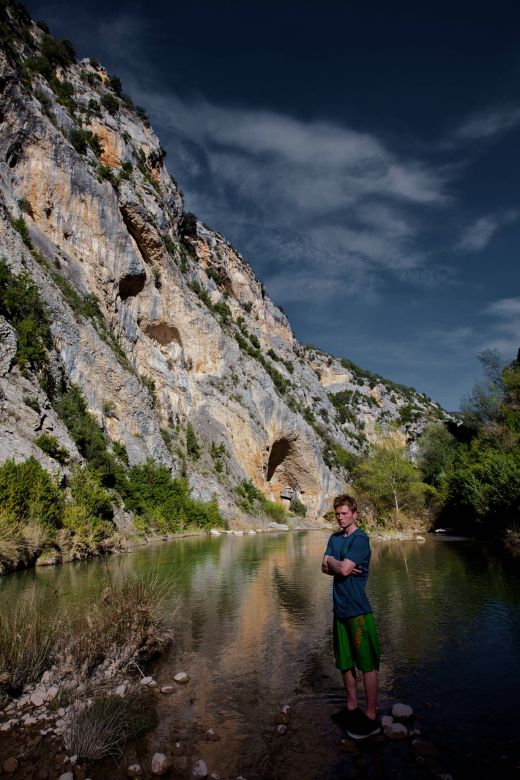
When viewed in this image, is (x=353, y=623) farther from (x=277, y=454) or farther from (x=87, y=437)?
(x=277, y=454)

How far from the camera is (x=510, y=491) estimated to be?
66.3ft

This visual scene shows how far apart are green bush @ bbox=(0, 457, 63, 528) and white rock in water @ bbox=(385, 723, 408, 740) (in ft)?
42.7

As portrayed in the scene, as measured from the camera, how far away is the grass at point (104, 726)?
3.92m

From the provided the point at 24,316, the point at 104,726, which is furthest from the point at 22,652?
the point at 24,316

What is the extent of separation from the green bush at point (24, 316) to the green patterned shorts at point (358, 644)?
21392 millimetres

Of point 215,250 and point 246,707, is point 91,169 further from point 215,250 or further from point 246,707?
point 246,707

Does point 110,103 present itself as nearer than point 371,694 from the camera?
No

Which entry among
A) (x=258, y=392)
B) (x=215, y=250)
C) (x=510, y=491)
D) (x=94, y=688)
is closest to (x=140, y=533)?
(x=510, y=491)

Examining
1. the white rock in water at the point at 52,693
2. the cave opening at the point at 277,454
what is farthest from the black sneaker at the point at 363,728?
the cave opening at the point at 277,454

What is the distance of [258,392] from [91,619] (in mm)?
47710

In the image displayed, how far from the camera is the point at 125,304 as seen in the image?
40.5 m

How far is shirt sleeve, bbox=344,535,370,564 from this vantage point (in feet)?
14.6

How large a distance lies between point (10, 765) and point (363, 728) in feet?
9.80

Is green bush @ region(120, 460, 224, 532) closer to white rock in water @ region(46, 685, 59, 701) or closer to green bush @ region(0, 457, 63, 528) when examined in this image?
green bush @ region(0, 457, 63, 528)
